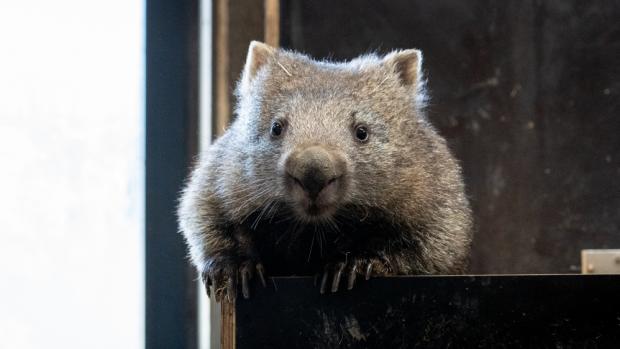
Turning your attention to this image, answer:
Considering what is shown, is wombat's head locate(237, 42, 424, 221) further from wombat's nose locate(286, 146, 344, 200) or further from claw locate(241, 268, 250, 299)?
claw locate(241, 268, 250, 299)

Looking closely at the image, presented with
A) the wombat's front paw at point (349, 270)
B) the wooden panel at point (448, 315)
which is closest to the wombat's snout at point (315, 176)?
the wombat's front paw at point (349, 270)

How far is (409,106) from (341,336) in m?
1.21

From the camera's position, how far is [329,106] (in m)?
2.55

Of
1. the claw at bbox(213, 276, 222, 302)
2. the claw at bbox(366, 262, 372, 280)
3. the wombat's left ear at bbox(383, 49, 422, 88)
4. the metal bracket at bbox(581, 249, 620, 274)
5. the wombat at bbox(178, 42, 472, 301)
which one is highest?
the wombat's left ear at bbox(383, 49, 422, 88)

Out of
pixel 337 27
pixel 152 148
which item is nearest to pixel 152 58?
pixel 152 148

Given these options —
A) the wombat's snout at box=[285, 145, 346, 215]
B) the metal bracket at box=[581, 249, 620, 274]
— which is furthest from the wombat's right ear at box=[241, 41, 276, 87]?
the metal bracket at box=[581, 249, 620, 274]

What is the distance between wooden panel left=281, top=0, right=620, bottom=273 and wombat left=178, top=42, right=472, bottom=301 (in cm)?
106

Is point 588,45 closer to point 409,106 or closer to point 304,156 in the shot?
point 409,106

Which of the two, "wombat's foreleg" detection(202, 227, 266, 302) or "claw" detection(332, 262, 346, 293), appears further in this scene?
"wombat's foreleg" detection(202, 227, 266, 302)

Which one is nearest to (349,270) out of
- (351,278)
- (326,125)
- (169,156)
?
(351,278)

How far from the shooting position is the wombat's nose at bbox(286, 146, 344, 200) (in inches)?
83.8

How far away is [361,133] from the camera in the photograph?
2.55m

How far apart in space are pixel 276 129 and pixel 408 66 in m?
0.78

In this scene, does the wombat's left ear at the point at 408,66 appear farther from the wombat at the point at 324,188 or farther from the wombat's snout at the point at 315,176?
the wombat's snout at the point at 315,176
